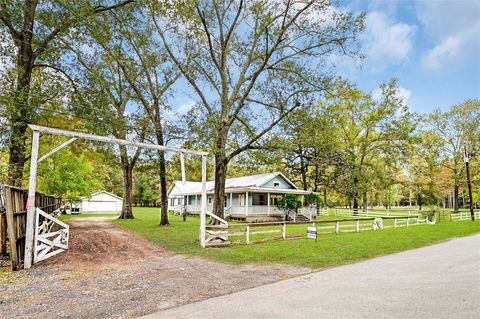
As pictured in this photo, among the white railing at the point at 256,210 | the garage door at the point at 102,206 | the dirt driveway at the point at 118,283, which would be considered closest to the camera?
the dirt driveway at the point at 118,283

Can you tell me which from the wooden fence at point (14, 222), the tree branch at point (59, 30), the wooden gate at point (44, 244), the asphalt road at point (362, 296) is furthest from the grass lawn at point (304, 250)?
the tree branch at point (59, 30)

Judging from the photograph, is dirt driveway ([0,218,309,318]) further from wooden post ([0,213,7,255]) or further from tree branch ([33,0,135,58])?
tree branch ([33,0,135,58])

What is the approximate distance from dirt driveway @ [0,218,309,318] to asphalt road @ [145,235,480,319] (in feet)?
1.64

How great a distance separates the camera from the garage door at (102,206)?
38.2m

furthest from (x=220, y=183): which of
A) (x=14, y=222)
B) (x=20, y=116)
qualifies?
(x=14, y=222)

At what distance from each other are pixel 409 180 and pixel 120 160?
37.2 meters

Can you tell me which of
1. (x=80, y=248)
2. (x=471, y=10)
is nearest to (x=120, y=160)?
(x=80, y=248)

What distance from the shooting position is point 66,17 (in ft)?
35.1

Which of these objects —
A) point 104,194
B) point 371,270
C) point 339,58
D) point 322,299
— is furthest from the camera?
point 104,194

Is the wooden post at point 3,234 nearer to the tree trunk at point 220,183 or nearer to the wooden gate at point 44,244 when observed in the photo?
the wooden gate at point 44,244

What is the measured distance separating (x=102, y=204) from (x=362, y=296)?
40.0m

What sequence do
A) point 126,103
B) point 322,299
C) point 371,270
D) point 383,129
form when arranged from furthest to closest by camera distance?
point 383,129 → point 126,103 → point 371,270 → point 322,299

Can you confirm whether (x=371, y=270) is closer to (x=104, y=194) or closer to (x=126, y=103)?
(x=126, y=103)

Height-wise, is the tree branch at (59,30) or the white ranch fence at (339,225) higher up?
the tree branch at (59,30)
